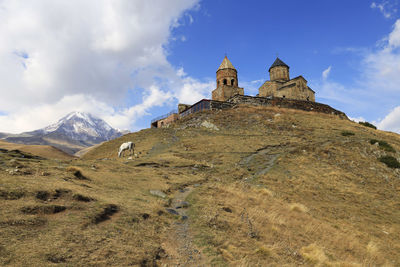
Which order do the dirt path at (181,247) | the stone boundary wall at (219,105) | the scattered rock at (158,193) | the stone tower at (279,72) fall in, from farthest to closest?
the stone tower at (279,72) < the stone boundary wall at (219,105) < the scattered rock at (158,193) < the dirt path at (181,247)

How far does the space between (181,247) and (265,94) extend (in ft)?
209

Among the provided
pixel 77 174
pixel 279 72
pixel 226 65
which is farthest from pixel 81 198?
pixel 279 72

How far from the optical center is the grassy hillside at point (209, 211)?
6586 mm

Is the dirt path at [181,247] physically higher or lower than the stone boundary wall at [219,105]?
lower

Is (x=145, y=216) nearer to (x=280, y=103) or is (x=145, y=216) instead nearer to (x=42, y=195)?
(x=42, y=195)

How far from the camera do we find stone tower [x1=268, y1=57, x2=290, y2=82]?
218 ft

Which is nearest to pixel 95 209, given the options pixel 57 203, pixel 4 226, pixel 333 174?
pixel 57 203

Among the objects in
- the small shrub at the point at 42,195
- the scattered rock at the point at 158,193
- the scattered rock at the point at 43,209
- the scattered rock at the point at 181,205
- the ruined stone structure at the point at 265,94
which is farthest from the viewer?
the ruined stone structure at the point at 265,94

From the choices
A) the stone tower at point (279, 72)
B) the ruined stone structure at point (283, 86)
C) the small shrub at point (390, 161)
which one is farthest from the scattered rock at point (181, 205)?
the stone tower at point (279, 72)

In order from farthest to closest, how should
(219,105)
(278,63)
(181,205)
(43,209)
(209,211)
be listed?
(278,63), (219,105), (181,205), (209,211), (43,209)

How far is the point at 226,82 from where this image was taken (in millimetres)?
60438

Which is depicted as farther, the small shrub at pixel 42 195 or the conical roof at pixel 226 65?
the conical roof at pixel 226 65

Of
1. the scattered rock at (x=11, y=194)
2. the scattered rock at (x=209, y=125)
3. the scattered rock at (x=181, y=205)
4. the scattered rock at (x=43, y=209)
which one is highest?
the scattered rock at (x=209, y=125)

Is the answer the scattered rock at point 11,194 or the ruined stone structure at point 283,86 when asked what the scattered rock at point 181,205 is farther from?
the ruined stone structure at point 283,86
